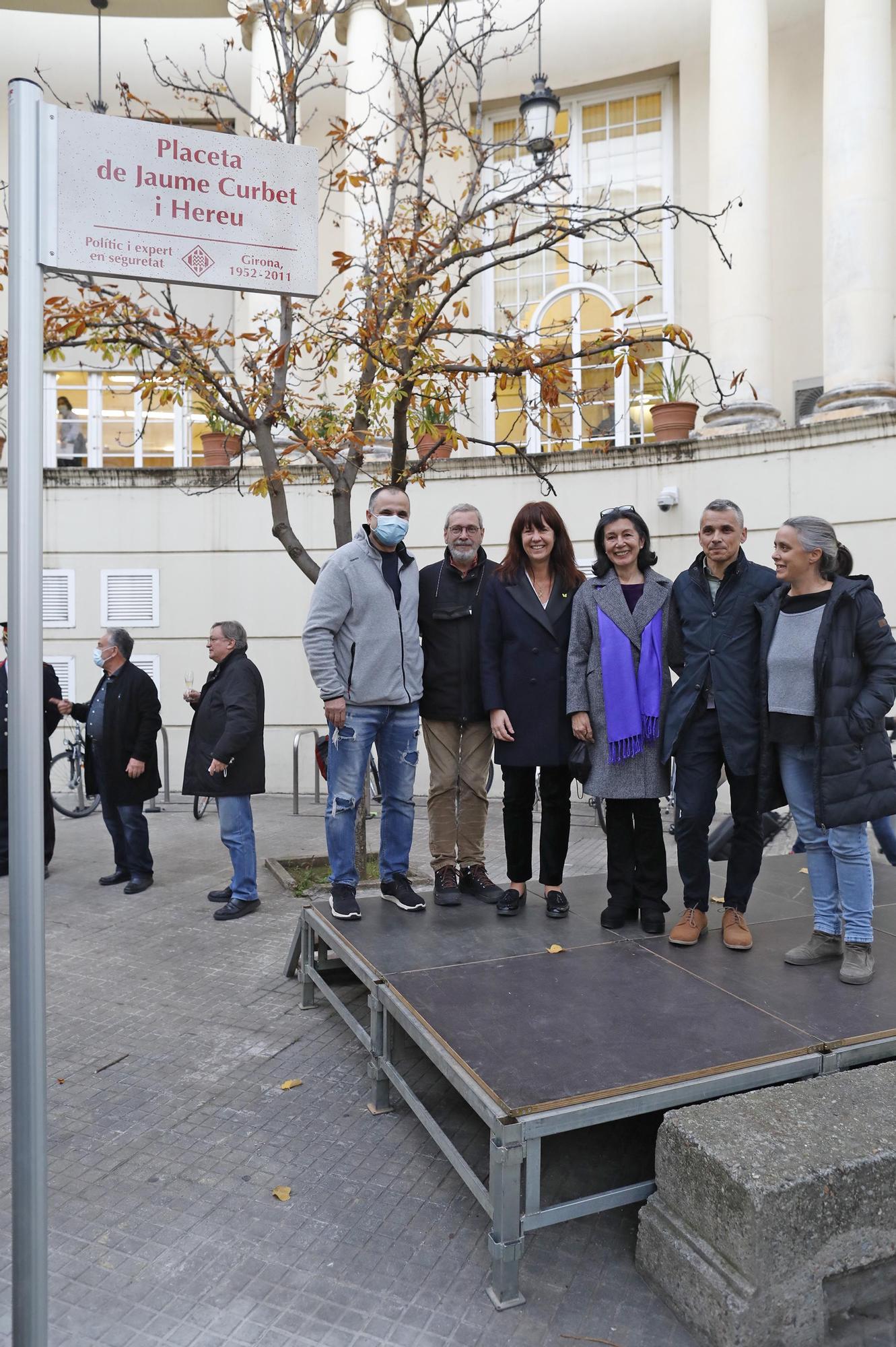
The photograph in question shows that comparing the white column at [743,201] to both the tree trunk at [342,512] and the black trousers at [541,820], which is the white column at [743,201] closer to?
the tree trunk at [342,512]

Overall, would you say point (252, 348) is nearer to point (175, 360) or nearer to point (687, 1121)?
point (175, 360)

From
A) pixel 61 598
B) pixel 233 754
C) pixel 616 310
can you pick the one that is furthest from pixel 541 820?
pixel 61 598

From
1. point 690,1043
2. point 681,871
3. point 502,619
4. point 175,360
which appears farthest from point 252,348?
point 690,1043

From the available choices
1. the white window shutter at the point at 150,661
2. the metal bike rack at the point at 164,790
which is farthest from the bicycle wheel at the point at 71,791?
the white window shutter at the point at 150,661

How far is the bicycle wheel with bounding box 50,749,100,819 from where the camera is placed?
1059cm

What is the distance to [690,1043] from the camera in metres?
3.26

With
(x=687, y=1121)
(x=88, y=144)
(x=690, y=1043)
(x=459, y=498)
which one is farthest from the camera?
(x=459, y=498)

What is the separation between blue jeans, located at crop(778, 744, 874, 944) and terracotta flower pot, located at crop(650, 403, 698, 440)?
299 inches

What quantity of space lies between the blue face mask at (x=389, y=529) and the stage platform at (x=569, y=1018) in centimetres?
178

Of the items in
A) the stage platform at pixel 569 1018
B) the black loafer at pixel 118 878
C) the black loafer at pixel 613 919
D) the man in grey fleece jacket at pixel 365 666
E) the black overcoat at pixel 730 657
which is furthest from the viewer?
the black loafer at pixel 118 878

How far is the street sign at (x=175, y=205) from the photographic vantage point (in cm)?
229

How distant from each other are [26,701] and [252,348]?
1120 centimetres

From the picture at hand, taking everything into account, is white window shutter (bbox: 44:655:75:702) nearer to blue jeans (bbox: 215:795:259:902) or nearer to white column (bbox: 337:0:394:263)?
white column (bbox: 337:0:394:263)

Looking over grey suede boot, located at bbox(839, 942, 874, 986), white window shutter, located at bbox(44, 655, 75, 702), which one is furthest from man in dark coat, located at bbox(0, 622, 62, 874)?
grey suede boot, located at bbox(839, 942, 874, 986)
